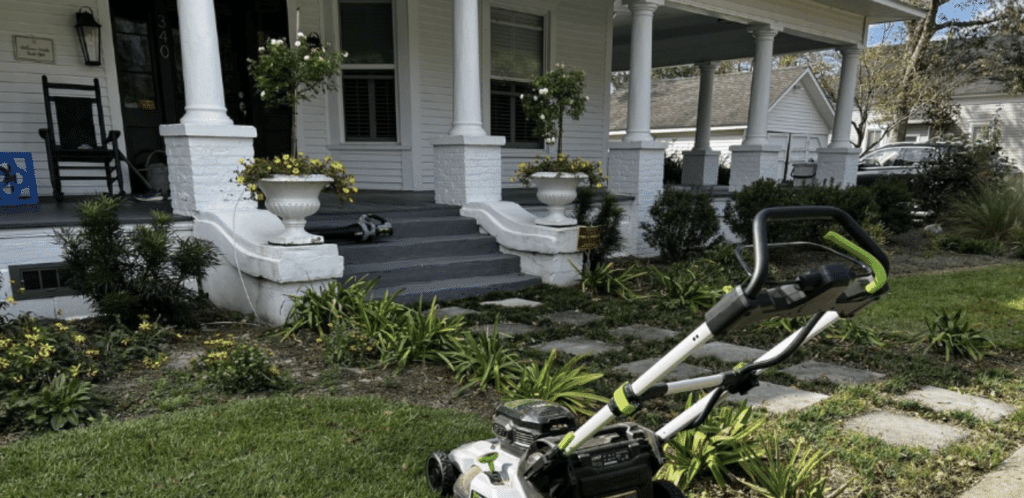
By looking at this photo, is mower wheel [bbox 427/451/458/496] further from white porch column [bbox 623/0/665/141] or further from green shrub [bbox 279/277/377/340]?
white porch column [bbox 623/0/665/141]

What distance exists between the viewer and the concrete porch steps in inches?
231

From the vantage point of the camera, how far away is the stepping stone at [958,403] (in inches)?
134

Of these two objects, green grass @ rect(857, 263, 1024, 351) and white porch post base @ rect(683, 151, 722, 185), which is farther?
white porch post base @ rect(683, 151, 722, 185)

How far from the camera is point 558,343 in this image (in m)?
4.64

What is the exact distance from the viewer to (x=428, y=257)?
21.1 ft

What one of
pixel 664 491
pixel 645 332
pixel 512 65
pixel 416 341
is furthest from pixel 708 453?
pixel 512 65

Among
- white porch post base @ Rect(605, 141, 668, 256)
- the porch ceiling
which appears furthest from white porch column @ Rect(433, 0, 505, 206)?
the porch ceiling

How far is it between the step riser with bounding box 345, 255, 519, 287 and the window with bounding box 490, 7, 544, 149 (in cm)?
354

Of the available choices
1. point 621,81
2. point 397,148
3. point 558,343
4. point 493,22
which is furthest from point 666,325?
point 621,81

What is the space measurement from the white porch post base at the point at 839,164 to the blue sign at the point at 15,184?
37.5 ft

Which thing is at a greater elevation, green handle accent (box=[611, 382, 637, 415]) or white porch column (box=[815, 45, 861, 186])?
white porch column (box=[815, 45, 861, 186])

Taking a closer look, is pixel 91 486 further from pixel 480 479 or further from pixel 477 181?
pixel 477 181

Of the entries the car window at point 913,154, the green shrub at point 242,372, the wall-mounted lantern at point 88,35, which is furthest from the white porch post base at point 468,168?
the car window at point 913,154

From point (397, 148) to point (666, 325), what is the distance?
5030 mm
